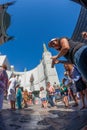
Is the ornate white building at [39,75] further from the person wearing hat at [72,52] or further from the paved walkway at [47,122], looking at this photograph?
the person wearing hat at [72,52]

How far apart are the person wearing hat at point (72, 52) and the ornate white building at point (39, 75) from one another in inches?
1854

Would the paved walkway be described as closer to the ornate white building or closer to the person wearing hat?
the person wearing hat

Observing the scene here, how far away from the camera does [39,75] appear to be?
192 feet

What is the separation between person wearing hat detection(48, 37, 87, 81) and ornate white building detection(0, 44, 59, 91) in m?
47.1

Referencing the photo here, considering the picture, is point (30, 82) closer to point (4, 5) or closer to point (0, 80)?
point (4, 5)

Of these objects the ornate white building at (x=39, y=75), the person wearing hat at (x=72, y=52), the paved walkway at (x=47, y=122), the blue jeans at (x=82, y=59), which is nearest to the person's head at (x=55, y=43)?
the person wearing hat at (x=72, y=52)

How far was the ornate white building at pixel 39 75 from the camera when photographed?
2103 inches

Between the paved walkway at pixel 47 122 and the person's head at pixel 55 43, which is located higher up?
the person's head at pixel 55 43

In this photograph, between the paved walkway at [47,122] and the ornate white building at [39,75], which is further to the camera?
the ornate white building at [39,75]

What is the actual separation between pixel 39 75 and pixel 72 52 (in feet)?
180

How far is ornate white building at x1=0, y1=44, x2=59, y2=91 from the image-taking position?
2103 inches

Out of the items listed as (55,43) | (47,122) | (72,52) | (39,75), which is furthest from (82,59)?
(39,75)

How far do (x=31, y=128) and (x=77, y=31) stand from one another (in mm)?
57152

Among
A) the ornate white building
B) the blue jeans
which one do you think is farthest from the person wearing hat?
the ornate white building
